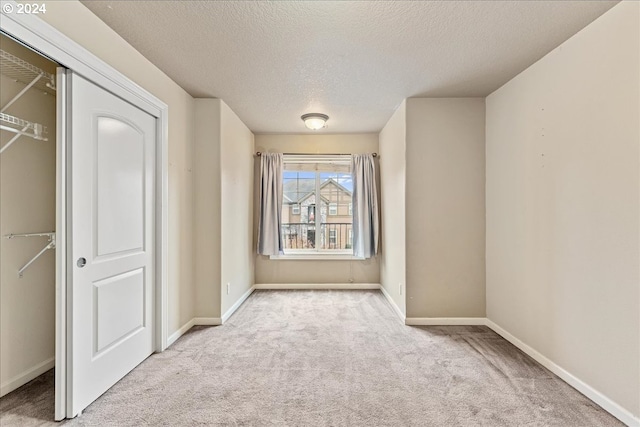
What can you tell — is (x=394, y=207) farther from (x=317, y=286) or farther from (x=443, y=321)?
(x=317, y=286)

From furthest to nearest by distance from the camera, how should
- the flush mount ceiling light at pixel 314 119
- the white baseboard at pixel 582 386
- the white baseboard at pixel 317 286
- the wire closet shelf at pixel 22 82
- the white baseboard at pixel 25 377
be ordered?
1. the white baseboard at pixel 317 286
2. the flush mount ceiling light at pixel 314 119
3. the white baseboard at pixel 25 377
4. the wire closet shelf at pixel 22 82
5. the white baseboard at pixel 582 386

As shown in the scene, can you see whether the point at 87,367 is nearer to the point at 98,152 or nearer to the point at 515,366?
the point at 98,152

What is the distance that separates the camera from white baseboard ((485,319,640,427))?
5.78 ft

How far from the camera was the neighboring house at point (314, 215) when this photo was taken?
5195 millimetres

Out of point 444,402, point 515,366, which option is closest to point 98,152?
point 444,402

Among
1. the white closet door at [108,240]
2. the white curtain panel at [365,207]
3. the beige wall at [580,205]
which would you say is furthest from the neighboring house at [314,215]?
the white closet door at [108,240]

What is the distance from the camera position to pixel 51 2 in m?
1.63

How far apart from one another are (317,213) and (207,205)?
87.3 inches

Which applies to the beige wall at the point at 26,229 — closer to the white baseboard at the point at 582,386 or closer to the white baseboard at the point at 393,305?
the white baseboard at the point at 393,305

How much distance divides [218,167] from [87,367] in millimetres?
2063

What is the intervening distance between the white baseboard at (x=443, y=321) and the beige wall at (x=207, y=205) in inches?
83.2

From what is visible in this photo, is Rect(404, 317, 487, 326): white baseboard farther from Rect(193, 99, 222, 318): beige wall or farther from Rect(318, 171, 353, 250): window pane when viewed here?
Rect(193, 99, 222, 318): beige wall

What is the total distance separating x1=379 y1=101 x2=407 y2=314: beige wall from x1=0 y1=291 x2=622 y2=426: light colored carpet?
733 mm

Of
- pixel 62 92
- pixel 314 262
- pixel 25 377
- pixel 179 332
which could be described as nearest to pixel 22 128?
pixel 62 92
